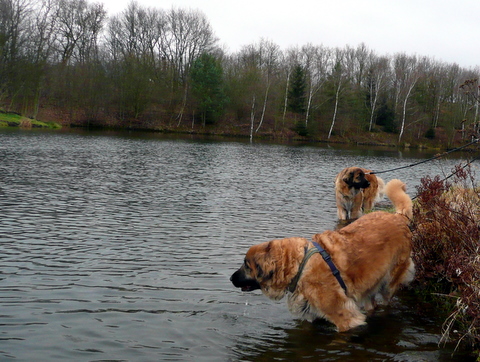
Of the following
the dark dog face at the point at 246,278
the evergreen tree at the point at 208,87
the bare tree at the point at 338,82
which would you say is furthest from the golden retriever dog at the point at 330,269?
the bare tree at the point at 338,82

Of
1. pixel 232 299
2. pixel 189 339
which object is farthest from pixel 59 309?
pixel 232 299

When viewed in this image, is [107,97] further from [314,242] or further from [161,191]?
[314,242]

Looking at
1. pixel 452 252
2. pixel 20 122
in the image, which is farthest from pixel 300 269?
pixel 20 122

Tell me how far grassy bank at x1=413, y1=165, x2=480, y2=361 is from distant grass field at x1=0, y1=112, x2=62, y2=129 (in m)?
54.2

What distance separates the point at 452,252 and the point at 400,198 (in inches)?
59.6

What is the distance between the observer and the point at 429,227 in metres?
7.07

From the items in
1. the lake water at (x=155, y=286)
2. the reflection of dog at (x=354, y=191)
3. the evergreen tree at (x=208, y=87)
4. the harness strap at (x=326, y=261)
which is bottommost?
the lake water at (x=155, y=286)

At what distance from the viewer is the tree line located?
62.1 m

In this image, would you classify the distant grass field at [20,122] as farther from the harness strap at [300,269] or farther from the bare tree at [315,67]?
the harness strap at [300,269]

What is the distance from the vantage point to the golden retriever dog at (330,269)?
5.50 m

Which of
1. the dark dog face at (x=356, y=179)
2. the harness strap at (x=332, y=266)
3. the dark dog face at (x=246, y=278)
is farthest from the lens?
the dark dog face at (x=356, y=179)

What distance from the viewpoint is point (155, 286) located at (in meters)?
7.51

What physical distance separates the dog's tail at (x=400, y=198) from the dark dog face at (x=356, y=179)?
5.49 m

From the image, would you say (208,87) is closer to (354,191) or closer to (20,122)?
(20,122)
